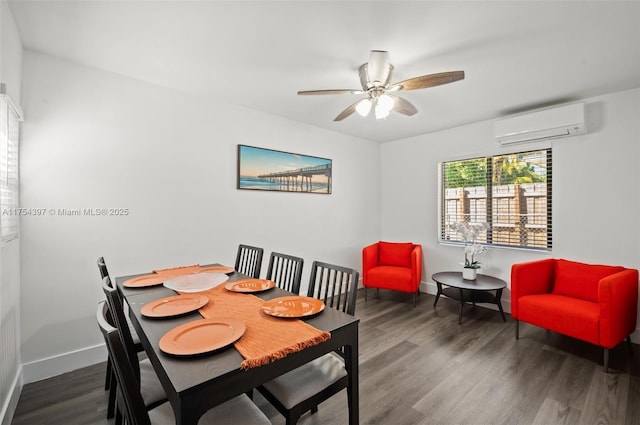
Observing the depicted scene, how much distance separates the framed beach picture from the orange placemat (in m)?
1.87

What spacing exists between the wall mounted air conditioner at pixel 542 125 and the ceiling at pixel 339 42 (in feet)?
0.60

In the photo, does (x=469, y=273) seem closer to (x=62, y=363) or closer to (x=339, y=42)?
(x=339, y=42)

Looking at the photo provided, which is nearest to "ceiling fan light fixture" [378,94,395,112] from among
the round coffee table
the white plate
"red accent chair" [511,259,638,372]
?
the white plate

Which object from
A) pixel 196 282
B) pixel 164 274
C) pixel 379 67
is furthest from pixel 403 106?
pixel 164 274

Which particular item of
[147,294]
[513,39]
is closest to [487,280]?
[513,39]

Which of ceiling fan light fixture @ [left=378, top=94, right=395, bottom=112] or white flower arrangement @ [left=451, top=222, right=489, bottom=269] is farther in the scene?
white flower arrangement @ [left=451, top=222, right=489, bottom=269]

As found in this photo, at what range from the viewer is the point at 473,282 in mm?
3318

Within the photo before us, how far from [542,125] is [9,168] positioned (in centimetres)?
470

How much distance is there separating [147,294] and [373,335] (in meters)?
2.13

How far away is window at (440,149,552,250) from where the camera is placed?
3.37 metres

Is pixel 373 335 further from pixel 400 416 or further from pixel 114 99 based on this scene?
pixel 114 99

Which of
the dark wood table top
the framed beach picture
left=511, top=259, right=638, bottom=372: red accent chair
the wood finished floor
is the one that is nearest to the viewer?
the wood finished floor

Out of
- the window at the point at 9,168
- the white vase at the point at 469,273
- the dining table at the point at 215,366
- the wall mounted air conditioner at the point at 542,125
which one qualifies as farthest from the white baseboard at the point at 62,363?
the wall mounted air conditioner at the point at 542,125

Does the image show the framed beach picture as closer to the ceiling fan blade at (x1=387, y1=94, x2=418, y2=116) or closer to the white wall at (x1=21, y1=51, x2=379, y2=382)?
the white wall at (x1=21, y1=51, x2=379, y2=382)
